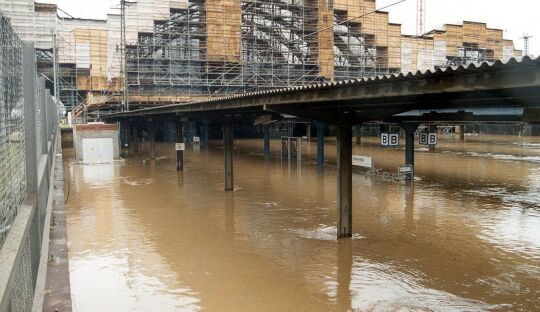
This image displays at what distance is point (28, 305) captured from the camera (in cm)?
331

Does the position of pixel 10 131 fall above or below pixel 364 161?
above

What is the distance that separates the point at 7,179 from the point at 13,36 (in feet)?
3.20

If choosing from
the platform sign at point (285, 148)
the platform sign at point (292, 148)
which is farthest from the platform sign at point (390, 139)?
the platform sign at point (285, 148)

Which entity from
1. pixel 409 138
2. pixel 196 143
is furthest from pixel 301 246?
pixel 196 143

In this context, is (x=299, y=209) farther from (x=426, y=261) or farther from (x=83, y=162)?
(x=83, y=162)

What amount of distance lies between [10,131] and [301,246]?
10.8 m

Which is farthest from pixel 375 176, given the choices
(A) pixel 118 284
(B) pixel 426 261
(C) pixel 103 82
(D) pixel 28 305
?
(C) pixel 103 82

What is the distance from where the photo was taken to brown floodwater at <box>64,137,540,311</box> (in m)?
9.49

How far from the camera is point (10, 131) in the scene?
113 inches

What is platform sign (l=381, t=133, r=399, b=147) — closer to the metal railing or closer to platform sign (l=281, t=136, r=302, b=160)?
platform sign (l=281, t=136, r=302, b=160)

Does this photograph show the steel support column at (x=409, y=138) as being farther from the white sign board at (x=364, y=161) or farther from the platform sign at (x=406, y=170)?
→ the white sign board at (x=364, y=161)

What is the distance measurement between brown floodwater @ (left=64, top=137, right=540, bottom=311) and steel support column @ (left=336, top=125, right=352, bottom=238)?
44cm

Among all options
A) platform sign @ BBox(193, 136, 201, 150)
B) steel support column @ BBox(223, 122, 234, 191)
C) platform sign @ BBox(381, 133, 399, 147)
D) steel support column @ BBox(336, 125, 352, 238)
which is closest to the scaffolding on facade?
platform sign @ BBox(193, 136, 201, 150)

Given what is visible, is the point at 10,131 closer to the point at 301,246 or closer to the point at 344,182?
the point at 301,246
